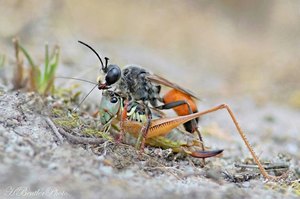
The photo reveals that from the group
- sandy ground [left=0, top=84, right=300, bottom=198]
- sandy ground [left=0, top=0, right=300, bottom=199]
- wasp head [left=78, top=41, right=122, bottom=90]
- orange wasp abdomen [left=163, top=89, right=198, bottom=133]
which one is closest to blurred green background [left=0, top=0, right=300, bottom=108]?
sandy ground [left=0, top=0, right=300, bottom=199]

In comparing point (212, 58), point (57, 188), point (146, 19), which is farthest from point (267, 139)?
point (146, 19)

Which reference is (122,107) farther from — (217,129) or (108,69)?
(217,129)

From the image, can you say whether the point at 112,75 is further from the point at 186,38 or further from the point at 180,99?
the point at 186,38

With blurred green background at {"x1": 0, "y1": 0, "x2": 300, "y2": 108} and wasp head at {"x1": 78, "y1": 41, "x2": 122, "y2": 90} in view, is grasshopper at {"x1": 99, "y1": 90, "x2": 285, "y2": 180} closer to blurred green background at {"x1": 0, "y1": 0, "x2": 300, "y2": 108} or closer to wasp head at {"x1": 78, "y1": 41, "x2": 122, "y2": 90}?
wasp head at {"x1": 78, "y1": 41, "x2": 122, "y2": 90}

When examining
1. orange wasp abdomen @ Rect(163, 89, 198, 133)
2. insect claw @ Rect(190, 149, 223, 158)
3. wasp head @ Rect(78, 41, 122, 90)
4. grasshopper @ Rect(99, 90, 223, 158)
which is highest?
wasp head @ Rect(78, 41, 122, 90)

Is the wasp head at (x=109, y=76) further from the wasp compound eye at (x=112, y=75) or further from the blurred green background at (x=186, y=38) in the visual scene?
the blurred green background at (x=186, y=38)

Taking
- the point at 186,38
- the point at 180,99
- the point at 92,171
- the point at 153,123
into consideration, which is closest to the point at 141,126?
the point at 153,123
